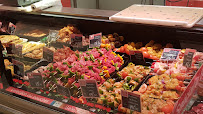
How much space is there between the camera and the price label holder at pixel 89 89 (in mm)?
2064

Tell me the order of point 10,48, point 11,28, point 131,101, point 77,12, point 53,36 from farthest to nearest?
point 11,28, point 53,36, point 77,12, point 10,48, point 131,101

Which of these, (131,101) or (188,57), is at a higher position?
(188,57)

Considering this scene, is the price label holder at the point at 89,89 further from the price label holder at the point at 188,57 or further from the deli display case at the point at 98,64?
the price label holder at the point at 188,57

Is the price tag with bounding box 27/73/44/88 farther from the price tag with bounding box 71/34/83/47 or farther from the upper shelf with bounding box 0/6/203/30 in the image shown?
the upper shelf with bounding box 0/6/203/30

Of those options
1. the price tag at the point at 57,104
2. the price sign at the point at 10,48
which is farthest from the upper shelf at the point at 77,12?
the price tag at the point at 57,104

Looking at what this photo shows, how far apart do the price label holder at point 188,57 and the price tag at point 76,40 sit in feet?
4.64

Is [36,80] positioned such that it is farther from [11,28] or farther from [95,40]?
[11,28]

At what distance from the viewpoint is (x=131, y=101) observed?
6.24 feet

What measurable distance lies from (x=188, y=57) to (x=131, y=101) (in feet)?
3.02

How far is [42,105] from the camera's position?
2494 mm

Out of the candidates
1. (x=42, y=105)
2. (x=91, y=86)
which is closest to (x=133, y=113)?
(x=91, y=86)

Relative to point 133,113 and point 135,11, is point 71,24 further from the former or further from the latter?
point 133,113

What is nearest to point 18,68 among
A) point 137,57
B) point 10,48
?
point 10,48

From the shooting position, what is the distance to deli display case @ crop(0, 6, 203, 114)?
2168mm
